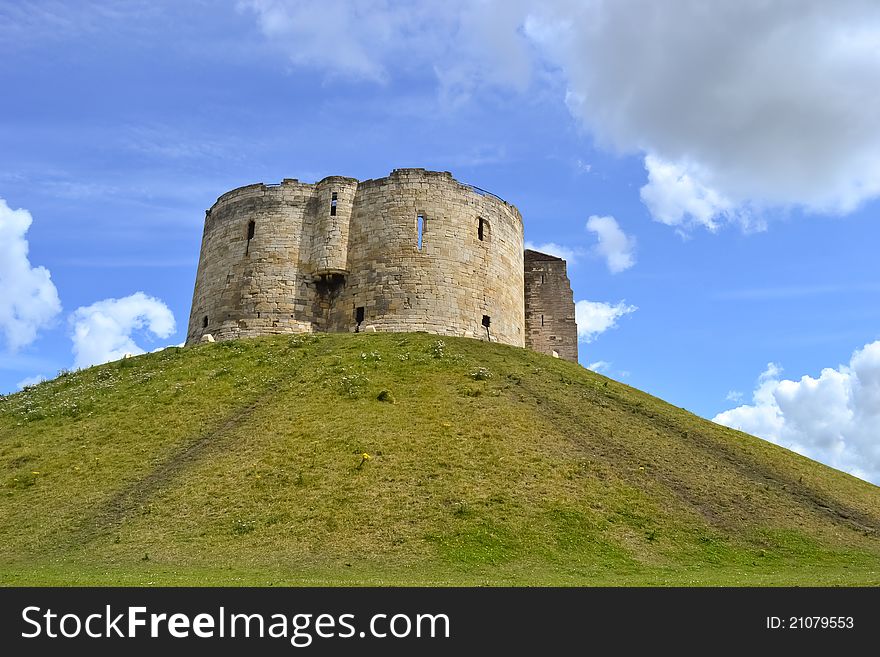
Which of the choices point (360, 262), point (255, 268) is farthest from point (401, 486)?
point (255, 268)

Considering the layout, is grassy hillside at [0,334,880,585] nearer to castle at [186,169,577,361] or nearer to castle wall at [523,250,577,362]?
castle at [186,169,577,361]

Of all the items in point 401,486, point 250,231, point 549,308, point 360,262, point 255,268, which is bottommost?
point 401,486

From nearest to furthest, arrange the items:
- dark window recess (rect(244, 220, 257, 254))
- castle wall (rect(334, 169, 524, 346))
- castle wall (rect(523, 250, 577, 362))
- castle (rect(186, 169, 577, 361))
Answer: castle wall (rect(334, 169, 524, 346)) → castle (rect(186, 169, 577, 361)) → dark window recess (rect(244, 220, 257, 254)) → castle wall (rect(523, 250, 577, 362))

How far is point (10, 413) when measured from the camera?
28734 mm

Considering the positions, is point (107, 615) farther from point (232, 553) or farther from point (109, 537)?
point (109, 537)

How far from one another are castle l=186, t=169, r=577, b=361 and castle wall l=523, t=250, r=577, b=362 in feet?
13.7

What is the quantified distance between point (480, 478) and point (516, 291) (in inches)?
886

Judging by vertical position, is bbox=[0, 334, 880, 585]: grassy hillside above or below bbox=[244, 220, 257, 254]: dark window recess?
below

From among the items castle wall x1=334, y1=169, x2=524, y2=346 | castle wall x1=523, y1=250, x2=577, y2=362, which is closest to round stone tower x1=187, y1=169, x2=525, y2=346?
castle wall x1=334, y1=169, x2=524, y2=346

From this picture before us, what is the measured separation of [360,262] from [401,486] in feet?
66.0

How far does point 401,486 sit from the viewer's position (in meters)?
19.2

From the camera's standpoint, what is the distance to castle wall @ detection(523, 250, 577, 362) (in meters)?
44.2

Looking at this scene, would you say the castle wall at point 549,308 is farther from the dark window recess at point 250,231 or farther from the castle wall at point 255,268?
the dark window recess at point 250,231

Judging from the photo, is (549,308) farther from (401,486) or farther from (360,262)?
(401,486)
